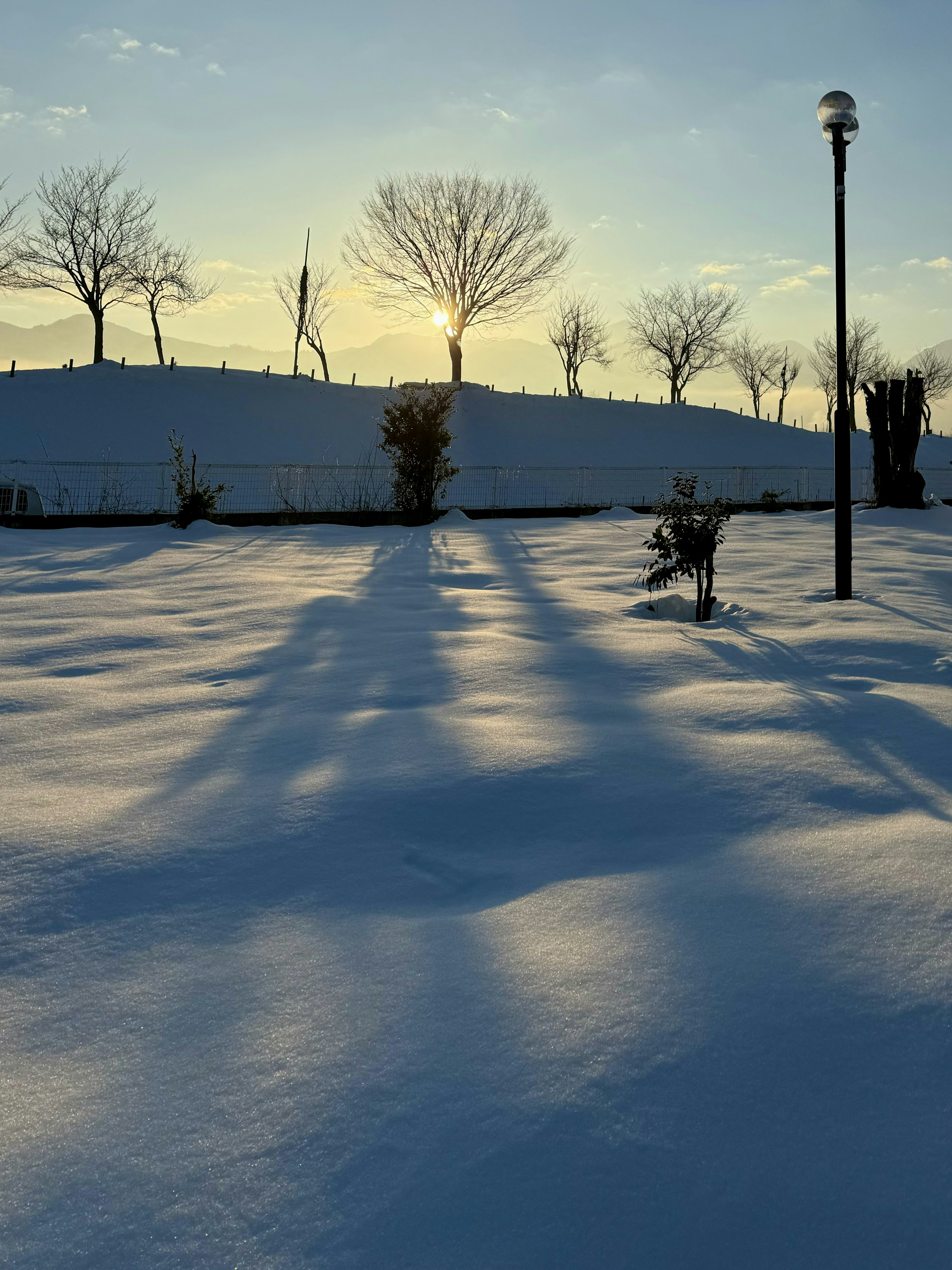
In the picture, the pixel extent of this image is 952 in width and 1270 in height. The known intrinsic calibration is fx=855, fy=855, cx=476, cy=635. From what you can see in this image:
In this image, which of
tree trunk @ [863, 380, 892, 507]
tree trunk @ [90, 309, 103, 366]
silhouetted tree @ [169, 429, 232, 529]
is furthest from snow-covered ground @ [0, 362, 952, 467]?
tree trunk @ [863, 380, 892, 507]

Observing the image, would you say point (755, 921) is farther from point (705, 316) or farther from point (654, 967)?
point (705, 316)

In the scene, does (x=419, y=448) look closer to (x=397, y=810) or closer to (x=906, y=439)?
(x=906, y=439)

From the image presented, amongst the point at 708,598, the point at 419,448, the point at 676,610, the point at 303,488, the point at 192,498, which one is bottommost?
the point at 676,610

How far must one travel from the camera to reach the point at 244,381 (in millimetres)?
34906

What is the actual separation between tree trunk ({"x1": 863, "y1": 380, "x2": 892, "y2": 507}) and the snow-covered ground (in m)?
15.4

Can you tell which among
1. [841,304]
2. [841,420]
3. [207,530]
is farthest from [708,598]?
[207,530]

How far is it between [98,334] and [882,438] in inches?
1228

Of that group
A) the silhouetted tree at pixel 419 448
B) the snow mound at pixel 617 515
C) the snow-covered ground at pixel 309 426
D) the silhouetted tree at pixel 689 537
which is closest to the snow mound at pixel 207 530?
the silhouetted tree at pixel 419 448

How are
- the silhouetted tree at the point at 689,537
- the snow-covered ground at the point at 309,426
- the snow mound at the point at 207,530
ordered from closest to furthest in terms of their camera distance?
the silhouetted tree at the point at 689,537
the snow mound at the point at 207,530
the snow-covered ground at the point at 309,426

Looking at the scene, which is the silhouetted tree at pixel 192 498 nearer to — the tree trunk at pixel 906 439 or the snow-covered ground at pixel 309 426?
the tree trunk at pixel 906 439

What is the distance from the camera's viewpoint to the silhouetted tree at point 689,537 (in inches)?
260

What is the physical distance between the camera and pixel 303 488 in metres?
17.7

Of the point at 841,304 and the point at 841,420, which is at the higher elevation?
the point at 841,304

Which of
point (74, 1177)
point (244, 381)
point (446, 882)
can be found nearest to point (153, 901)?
point (446, 882)
